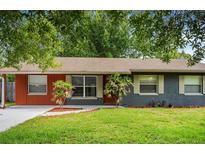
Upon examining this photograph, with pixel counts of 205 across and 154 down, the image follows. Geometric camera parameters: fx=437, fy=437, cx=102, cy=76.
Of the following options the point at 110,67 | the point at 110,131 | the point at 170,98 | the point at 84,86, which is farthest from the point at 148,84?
the point at 110,131

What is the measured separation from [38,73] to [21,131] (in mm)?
9678

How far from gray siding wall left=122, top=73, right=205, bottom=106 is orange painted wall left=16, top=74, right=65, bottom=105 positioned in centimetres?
359

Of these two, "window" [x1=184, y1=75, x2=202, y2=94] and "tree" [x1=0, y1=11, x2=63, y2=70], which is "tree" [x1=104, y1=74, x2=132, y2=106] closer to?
"window" [x1=184, y1=75, x2=202, y2=94]

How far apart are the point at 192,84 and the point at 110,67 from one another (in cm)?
416

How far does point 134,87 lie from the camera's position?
21.0m

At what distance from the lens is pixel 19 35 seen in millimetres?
12641

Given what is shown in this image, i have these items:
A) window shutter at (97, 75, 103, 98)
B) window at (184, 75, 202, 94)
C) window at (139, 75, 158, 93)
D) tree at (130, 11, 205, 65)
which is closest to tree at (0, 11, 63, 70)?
tree at (130, 11, 205, 65)

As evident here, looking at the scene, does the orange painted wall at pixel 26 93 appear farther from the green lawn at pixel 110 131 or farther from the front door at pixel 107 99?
the green lawn at pixel 110 131

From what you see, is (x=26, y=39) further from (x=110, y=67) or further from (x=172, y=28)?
(x=110, y=67)

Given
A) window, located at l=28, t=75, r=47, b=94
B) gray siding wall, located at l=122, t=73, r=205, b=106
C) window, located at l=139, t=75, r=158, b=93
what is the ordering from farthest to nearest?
1. window, located at l=28, t=75, r=47, b=94
2. window, located at l=139, t=75, r=158, b=93
3. gray siding wall, located at l=122, t=73, r=205, b=106

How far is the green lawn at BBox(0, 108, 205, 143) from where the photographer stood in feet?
32.6

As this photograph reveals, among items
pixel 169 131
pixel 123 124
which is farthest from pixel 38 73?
pixel 169 131

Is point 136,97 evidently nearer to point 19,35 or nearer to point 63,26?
point 19,35

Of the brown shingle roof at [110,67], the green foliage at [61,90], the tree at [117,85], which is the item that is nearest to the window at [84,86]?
the brown shingle roof at [110,67]
